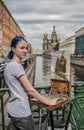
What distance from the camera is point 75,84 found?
6.77 m

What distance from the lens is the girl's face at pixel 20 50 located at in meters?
4.39

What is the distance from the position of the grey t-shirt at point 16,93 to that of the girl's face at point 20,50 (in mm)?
129

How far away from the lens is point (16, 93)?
4305 mm

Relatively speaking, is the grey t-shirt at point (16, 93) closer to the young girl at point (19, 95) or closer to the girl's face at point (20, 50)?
the young girl at point (19, 95)

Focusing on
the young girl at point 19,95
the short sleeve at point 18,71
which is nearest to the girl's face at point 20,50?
the young girl at point 19,95

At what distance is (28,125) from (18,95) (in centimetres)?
34

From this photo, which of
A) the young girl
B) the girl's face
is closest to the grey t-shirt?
the young girl

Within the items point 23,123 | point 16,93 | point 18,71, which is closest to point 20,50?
point 18,71

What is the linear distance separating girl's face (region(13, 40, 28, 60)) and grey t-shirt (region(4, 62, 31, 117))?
5.1 inches

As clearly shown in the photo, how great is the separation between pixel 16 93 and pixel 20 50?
46 cm

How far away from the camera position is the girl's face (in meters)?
4.39

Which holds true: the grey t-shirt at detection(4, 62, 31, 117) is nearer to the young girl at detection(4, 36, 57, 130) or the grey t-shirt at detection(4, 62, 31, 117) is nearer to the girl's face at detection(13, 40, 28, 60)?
the young girl at detection(4, 36, 57, 130)

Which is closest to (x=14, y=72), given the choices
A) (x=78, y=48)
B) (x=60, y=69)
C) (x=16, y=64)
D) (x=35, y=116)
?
(x=16, y=64)

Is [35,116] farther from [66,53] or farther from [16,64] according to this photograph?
[16,64]
